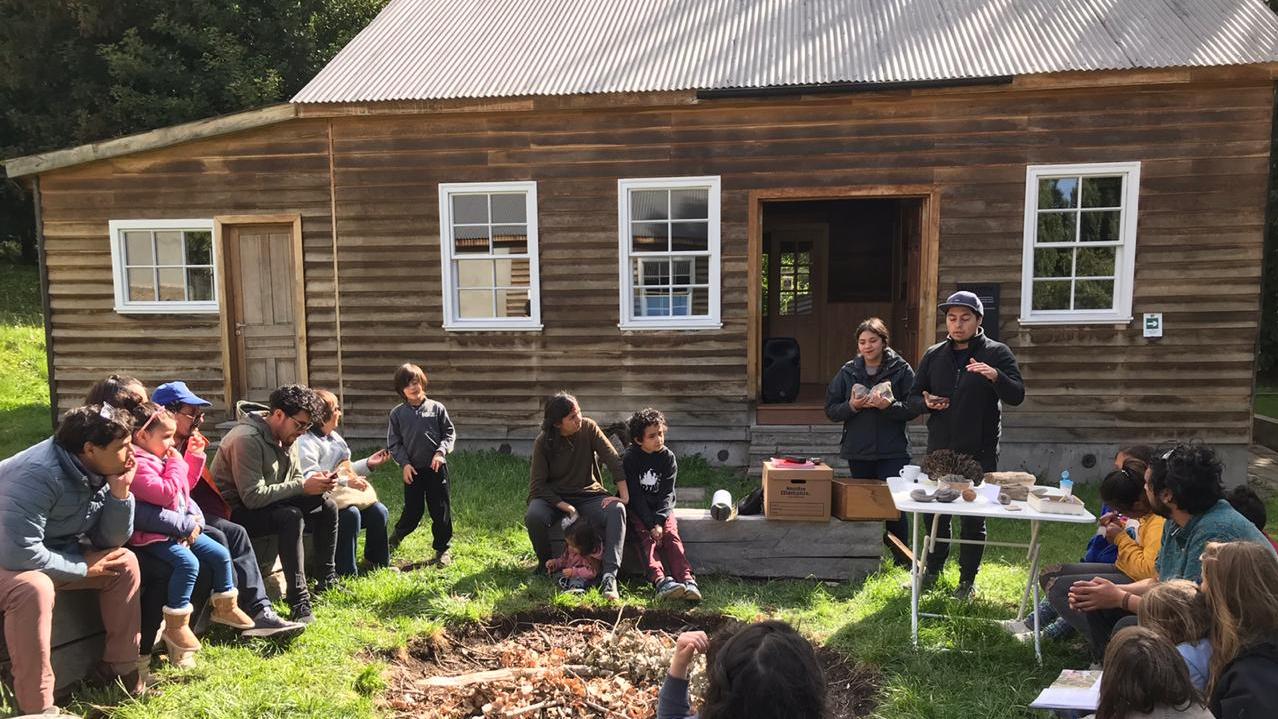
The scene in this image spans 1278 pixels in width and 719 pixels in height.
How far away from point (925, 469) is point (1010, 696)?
133cm

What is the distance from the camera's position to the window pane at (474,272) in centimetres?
874

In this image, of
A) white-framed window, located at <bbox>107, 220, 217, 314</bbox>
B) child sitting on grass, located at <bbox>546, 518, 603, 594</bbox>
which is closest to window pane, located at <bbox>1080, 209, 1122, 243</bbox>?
child sitting on grass, located at <bbox>546, 518, 603, 594</bbox>

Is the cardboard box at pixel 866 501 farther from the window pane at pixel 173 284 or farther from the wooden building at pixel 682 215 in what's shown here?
the window pane at pixel 173 284

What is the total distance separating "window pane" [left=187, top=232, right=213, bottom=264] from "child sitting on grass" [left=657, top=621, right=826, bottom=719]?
905cm

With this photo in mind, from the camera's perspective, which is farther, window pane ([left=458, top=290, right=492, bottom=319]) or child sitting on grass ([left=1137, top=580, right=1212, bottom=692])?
window pane ([left=458, top=290, right=492, bottom=319])

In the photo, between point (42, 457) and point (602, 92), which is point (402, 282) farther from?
point (42, 457)

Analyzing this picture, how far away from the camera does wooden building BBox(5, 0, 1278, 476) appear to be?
7.78 meters

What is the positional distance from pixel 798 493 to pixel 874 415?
0.82 metres

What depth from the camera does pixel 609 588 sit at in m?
4.82

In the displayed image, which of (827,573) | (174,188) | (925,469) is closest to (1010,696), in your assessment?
(925,469)

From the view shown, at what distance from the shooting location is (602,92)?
26.4 ft

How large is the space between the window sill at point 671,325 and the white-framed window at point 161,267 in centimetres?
479

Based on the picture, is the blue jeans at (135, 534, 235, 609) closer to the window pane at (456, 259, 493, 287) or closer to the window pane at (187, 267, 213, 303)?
the window pane at (456, 259, 493, 287)

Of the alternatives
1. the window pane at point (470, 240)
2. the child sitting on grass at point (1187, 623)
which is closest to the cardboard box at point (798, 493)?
the child sitting on grass at point (1187, 623)
